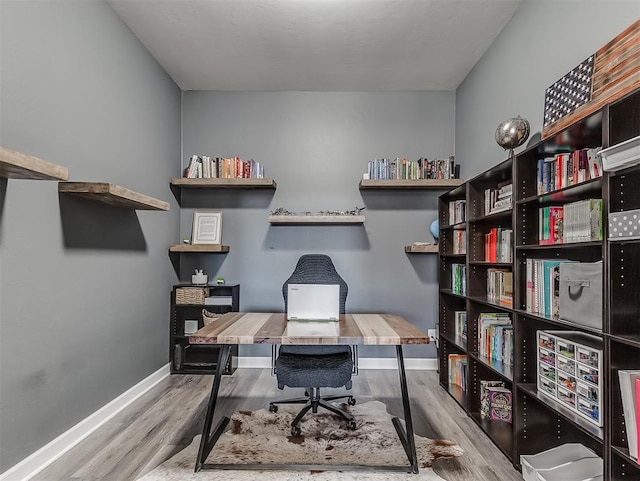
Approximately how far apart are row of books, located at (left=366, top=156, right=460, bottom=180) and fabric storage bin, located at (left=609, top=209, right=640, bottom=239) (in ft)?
7.92

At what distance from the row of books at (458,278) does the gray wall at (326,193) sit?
0.67 metres

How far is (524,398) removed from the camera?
2.12 metres

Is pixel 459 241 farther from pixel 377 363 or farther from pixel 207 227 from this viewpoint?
pixel 207 227

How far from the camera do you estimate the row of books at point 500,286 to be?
2.46 meters

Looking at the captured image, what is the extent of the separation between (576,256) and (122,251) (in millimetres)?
3044

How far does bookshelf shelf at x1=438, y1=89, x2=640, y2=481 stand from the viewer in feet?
4.81

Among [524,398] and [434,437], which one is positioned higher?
[524,398]

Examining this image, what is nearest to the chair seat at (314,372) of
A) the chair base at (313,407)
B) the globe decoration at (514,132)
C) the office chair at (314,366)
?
the office chair at (314,366)

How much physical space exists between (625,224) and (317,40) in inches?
104

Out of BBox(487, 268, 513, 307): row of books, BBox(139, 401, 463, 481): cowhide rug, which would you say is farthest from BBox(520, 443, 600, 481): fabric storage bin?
BBox(487, 268, 513, 307): row of books

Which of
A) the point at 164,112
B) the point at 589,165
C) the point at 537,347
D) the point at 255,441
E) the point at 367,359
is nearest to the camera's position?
the point at 589,165

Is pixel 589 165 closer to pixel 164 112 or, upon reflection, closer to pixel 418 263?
A: pixel 418 263

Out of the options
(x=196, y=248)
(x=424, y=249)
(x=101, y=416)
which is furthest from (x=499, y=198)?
(x=101, y=416)

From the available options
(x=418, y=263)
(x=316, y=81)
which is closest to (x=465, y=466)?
(x=418, y=263)
